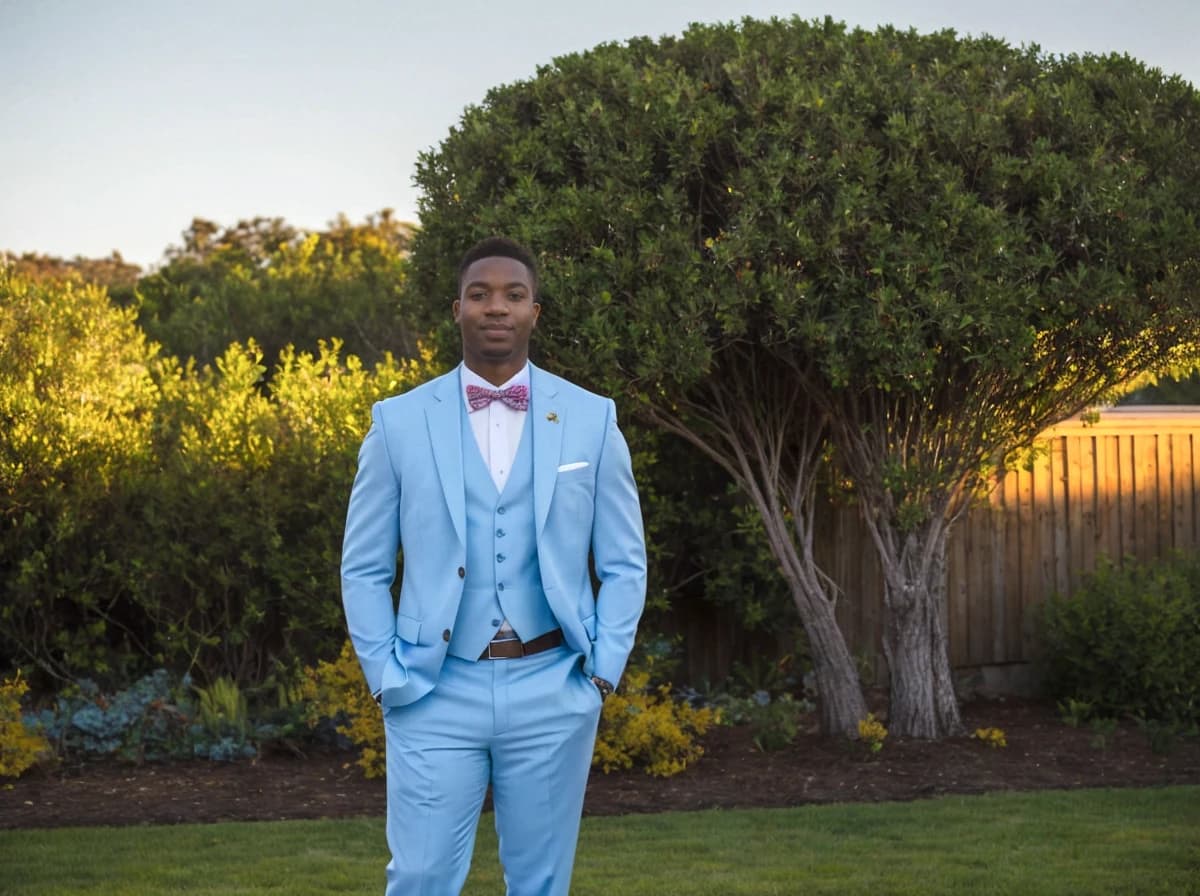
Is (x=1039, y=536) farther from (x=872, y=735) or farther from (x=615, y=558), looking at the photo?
(x=615, y=558)

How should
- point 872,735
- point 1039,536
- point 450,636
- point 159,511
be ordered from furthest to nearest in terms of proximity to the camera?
point 1039,536 → point 159,511 → point 872,735 → point 450,636

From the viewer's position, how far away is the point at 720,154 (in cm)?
837

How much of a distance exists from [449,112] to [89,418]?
12.1ft

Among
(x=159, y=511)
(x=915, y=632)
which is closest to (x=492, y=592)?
(x=915, y=632)

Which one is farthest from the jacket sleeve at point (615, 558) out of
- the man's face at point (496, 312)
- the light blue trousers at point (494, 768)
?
the man's face at point (496, 312)

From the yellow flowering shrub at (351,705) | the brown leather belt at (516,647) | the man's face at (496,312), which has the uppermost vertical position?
the man's face at (496,312)

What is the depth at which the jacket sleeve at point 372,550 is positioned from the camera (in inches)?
151

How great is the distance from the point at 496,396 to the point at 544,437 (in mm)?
196

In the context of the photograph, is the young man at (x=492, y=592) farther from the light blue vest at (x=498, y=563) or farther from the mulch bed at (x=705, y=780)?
the mulch bed at (x=705, y=780)

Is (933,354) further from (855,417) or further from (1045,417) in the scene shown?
(1045,417)

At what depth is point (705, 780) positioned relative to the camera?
8.48 m

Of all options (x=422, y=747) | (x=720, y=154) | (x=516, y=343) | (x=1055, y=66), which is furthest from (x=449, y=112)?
(x=422, y=747)

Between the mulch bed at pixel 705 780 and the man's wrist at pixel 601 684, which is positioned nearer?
the man's wrist at pixel 601 684

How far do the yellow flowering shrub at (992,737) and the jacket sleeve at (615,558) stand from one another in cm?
585
